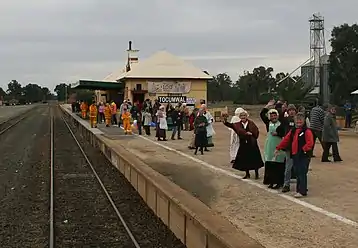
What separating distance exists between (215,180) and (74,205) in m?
2.92

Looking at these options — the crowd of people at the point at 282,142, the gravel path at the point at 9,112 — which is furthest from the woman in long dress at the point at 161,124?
the gravel path at the point at 9,112

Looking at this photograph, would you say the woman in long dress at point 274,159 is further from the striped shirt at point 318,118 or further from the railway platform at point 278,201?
the striped shirt at point 318,118

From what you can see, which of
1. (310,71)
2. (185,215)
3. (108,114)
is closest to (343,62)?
(310,71)

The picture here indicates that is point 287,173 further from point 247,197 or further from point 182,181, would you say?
point 182,181

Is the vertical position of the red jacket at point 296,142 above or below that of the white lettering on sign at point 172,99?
below

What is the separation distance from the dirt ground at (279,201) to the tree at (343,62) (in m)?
41.4

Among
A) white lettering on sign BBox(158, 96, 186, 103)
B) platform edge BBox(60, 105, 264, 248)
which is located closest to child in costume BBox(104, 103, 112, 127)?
white lettering on sign BBox(158, 96, 186, 103)

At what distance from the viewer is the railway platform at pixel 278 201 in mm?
7684

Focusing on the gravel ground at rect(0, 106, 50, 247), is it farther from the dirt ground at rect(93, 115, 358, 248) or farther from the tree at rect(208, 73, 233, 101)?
the tree at rect(208, 73, 233, 101)

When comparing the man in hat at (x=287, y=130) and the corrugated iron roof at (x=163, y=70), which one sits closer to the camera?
the man in hat at (x=287, y=130)

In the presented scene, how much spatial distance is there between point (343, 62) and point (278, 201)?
A: 2048 inches

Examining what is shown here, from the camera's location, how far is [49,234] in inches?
366

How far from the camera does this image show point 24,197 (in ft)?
41.8

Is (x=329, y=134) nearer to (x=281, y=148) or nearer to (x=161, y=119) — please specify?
(x=281, y=148)
